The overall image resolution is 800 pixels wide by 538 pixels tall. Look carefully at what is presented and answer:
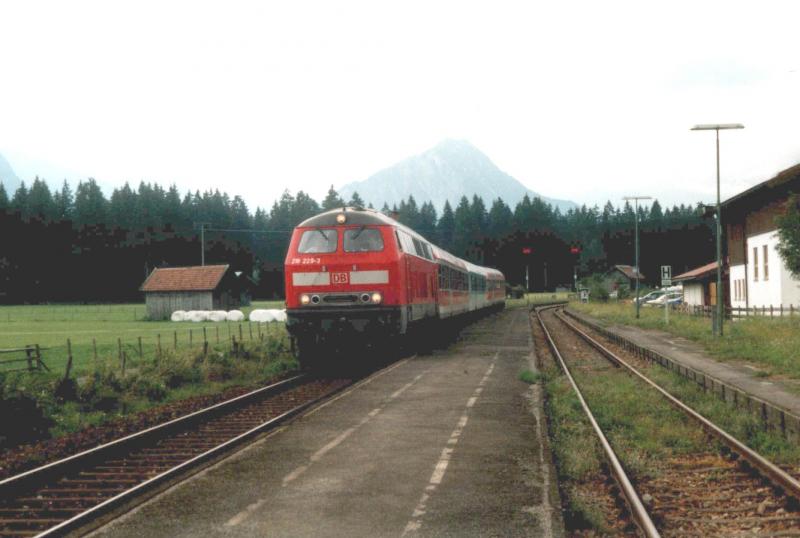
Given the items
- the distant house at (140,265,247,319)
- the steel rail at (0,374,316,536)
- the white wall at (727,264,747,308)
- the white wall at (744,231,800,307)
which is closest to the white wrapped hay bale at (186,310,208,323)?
the distant house at (140,265,247,319)

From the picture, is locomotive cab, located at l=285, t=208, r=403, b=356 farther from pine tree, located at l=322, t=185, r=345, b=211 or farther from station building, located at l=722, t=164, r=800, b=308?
pine tree, located at l=322, t=185, r=345, b=211

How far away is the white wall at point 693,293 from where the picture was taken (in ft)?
198

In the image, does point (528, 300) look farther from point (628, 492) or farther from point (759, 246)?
point (628, 492)

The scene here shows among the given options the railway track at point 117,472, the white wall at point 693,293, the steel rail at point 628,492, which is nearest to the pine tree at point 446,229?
the white wall at point 693,293

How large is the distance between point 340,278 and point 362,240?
114 cm

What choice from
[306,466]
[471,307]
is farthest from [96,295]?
[306,466]

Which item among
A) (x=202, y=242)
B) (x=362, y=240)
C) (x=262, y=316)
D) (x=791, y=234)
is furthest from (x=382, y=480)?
(x=202, y=242)

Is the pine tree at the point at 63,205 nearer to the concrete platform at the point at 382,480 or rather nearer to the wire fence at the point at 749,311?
the wire fence at the point at 749,311

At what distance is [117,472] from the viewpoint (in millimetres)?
9047

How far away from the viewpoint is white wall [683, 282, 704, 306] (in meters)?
60.3

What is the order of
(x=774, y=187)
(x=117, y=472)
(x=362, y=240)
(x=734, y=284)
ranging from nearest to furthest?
(x=117, y=472) < (x=362, y=240) < (x=774, y=187) < (x=734, y=284)

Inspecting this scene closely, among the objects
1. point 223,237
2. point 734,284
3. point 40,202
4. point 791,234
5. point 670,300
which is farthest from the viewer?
point 223,237

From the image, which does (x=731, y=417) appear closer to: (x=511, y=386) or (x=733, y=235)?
(x=511, y=386)

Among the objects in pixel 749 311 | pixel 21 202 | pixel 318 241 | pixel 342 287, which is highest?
pixel 21 202
